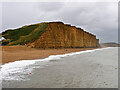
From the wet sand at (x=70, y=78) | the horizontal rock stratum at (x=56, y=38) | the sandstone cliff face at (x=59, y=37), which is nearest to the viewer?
the wet sand at (x=70, y=78)

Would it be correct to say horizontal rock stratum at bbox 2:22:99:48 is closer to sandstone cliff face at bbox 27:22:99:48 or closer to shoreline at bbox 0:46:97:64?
sandstone cliff face at bbox 27:22:99:48

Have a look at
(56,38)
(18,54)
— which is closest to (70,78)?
(18,54)

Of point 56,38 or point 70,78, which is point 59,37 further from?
point 70,78

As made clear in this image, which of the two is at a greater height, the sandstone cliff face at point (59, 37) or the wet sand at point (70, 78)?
the sandstone cliff face at point (59, 37)

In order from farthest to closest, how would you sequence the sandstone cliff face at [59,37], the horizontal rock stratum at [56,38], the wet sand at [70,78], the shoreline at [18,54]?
the horizontal rock stratum at [56,38] < the sandstone cliff face at [59,37] < the shoreline at [18,54] < the wet sand at [70,78]

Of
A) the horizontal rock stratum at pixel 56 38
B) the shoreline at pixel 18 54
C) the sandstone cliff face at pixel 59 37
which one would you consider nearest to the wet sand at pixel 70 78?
the shoreline at pixel 18 54

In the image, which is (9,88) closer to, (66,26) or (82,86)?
(82,86)

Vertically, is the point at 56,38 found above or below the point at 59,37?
below

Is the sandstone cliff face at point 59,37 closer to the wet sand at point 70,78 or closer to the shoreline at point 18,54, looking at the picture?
the shoreline at point 18,54

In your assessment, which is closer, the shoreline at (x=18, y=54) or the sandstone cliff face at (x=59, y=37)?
the shoreline at (x=18, y=54)

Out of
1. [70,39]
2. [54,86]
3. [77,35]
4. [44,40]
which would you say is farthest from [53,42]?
[54,86]

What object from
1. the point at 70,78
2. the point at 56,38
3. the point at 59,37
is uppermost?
the point at 59,37

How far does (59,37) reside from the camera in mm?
37312

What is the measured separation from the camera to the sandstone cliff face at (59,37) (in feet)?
105
